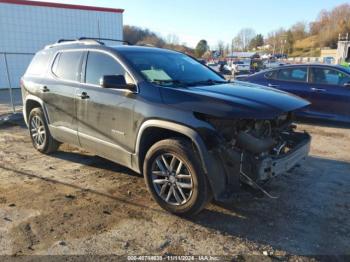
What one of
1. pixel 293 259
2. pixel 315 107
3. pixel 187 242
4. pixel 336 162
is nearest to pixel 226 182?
pixel 187 242

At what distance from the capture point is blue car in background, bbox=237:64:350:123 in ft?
28.4

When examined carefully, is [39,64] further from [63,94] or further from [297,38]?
[297,38]

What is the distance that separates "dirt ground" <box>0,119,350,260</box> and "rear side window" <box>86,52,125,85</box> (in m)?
1.47

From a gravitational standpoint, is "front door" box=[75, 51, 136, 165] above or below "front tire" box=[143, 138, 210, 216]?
above

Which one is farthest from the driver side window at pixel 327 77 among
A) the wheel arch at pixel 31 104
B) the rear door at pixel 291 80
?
the wheel arch at pixel 31 104

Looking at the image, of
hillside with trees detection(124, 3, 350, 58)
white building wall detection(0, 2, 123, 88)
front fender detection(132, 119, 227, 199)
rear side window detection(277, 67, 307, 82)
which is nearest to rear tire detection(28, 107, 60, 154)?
front fender detection(132, 119, 227, 199)

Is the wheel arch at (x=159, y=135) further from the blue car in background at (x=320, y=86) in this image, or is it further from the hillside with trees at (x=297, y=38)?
the hillside with trees at (x=297, y=38)

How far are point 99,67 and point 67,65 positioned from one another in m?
0.90

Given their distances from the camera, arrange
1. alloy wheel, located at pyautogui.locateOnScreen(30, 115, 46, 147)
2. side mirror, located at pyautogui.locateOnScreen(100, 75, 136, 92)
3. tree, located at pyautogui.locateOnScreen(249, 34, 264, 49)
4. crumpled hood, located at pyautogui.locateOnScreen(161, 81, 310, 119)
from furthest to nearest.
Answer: tree, located at pyautogui.locateOnScreen(249, 34, 264, 49)
alloy wheel, located at pyautogui.locateOnScreen(30, 115, 46, 147)
side mirror, located at pyautogui.locateOnScreen(100, 75, 136, 92)
crumpled hood, located at pyautogui.locateOnScreen(161, 81, 310, 119)

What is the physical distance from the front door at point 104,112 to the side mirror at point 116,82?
0.08 metres

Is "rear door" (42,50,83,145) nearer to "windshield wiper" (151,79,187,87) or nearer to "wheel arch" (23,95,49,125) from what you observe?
"wheel arch" (23,95,49,125)

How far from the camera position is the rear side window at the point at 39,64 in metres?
6.26

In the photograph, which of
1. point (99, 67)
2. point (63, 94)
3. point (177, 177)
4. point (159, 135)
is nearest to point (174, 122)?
point (159, 135)

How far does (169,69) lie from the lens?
16.0 feet
